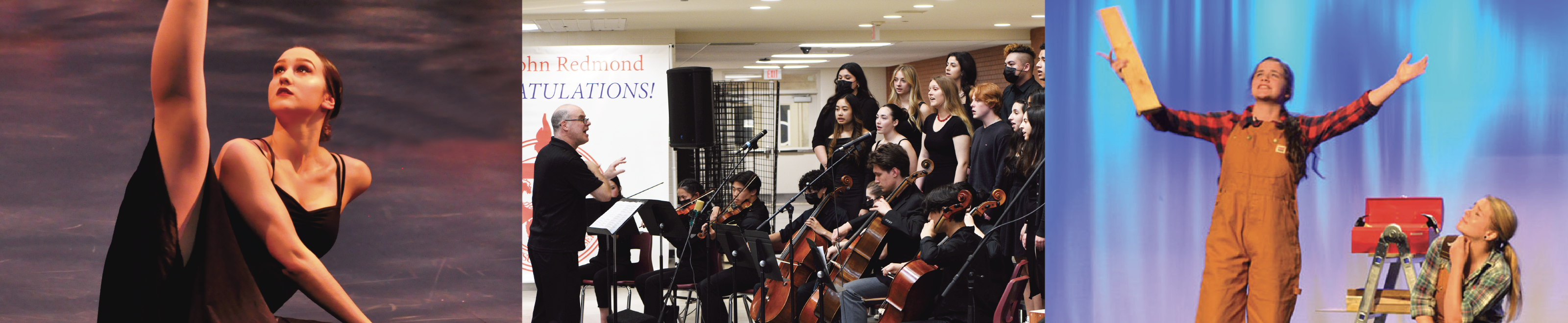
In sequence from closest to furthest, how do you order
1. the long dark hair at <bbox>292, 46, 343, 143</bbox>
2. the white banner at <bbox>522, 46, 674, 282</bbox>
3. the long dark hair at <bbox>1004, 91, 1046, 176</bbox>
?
the long dark hair at <bbox>292, 46, 343, 143</bbox> → the long dark hair at <bbox>1004, 91, 1046, 176</bbox> → the white banner at <bbox>522, 46, 674, 282</bbox>

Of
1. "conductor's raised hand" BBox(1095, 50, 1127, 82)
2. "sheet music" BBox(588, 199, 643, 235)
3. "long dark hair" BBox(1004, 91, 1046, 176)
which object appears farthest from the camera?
"sheet music" BBox(588, 199, 643, 235)

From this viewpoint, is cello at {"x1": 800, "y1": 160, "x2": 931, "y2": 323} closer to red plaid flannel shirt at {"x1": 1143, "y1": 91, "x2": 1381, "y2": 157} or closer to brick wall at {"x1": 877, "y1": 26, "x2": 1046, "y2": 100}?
red plaid flannel shirt at {"x1": 1143, "y1": 91, "x2": 1381, "y2": 157}

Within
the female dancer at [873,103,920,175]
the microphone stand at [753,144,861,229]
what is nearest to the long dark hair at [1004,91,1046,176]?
the microphone stand at [753,144,861,229]

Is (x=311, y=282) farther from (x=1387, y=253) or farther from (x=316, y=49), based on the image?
(x=1387, y=253)

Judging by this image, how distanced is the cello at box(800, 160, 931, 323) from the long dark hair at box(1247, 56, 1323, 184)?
173cm

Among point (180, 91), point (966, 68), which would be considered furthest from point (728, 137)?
point (180, 91)

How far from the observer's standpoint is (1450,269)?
2.20m

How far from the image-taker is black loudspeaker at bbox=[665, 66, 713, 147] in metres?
5.00

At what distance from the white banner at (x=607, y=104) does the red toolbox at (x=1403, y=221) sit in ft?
14.4

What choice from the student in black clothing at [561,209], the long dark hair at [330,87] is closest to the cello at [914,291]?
the student in black clothing at [561,209]

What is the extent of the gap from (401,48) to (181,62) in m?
0.57

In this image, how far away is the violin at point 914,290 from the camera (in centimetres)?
362

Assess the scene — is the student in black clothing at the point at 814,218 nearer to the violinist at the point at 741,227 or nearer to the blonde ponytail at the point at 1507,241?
the violinist at the point at 741,227

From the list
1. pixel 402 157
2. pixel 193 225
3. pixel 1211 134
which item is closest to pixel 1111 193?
pixel 1211 134
